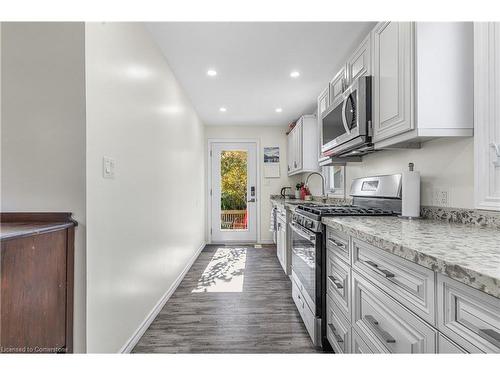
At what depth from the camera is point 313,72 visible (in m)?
2.79

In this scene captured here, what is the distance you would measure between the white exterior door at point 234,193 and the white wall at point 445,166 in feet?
10.8

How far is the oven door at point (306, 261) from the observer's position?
1735mm

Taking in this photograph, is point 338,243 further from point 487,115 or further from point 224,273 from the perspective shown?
point 224,273

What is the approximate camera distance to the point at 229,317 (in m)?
2.14

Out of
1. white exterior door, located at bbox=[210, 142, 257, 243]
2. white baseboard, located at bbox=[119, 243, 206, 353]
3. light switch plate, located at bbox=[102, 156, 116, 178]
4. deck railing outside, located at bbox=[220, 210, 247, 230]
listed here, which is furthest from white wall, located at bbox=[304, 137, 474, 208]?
deck railing outside, located at bbox=[220, 210, 247, 230]

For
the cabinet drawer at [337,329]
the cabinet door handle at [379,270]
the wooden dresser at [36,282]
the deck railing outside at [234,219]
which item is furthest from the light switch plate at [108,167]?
the deck railing outside at [234,219]

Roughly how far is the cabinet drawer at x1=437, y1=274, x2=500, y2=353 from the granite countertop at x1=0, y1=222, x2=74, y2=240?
1424mm

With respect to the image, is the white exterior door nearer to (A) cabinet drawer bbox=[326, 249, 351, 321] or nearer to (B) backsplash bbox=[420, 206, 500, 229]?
(A) cabinet drawer bbox=[326, 249, 351, 321]

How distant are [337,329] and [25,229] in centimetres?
164

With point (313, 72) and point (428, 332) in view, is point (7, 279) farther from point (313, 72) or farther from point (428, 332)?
point (313, 72)

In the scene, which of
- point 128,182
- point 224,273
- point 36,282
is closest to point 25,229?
point 36,282

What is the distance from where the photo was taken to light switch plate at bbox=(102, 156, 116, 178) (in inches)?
54.7

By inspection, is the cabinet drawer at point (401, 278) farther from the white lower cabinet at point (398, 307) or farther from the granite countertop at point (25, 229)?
the granite countertop at point (25, 229)

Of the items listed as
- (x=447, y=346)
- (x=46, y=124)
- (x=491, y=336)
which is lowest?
(x=447, y=346)
